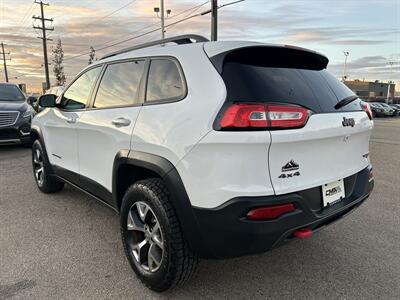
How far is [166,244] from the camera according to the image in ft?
7.86

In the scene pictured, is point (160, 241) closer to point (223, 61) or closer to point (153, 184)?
point (153, 184)

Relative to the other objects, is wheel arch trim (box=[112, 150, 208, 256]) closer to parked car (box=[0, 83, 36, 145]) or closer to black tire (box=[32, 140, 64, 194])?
black tire (box=[32, 140, 64, 194])

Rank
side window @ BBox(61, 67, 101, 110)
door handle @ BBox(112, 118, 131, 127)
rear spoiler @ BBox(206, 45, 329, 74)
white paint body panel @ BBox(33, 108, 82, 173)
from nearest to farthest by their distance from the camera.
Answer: rear spoiler @ BBox(206, 45, 329, 74) → door handle @ BBox(112, 118, 131, 127) → side window @ BBox(61, 67, 101, 110) → white paint body panel @ BBox(33, 108, 82, 173)

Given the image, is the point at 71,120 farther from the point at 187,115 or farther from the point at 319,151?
the point at 319,151

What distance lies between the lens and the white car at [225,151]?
2.08 meters

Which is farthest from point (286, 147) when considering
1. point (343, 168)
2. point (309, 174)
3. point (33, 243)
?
point (33, 243)

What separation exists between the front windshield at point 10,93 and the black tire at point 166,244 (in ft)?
27.8

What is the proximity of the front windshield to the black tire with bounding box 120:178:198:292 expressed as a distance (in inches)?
334

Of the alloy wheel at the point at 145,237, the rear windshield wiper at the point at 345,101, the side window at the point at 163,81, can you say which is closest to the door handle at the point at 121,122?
the side window at the point at 163,81

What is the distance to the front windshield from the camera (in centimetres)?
949

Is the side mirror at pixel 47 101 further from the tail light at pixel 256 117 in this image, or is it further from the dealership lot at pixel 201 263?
the tail light at pixel 256 117

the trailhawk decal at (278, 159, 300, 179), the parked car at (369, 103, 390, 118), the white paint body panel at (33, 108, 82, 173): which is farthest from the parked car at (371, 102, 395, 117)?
Answer: the trailhawk decal at (278, 159, 300, 179)

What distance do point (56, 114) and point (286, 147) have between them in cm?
320

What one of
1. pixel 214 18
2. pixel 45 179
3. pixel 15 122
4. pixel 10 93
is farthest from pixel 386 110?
pixel 45 179
